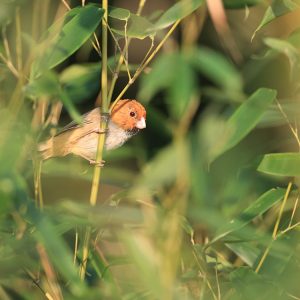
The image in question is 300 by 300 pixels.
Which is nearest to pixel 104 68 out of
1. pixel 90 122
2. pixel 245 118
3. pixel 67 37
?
pixel 67 37

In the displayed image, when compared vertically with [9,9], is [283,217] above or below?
below

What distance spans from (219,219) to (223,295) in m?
0.75

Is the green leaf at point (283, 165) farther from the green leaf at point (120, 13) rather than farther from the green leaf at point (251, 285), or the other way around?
the green leaf at point (120, 13)

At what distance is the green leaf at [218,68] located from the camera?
1.56 meters

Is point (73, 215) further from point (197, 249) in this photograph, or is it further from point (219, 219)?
point (197, 249)

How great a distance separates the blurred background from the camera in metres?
1.67

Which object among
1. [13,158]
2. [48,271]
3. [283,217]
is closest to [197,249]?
[48,271]

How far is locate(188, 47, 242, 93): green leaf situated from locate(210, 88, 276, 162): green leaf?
0.40 m

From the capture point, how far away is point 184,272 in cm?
251

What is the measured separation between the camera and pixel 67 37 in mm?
2162

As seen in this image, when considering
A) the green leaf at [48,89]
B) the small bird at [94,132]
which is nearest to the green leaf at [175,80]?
the green leaf at [48,89]

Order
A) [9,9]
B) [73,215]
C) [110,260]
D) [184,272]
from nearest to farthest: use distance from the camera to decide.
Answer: [73,215] < [9,9] < [184,272] < [110,260]

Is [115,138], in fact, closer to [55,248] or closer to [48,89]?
[48,89]

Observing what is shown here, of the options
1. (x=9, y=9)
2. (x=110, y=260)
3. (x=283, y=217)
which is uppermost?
(x=9, y=9)
